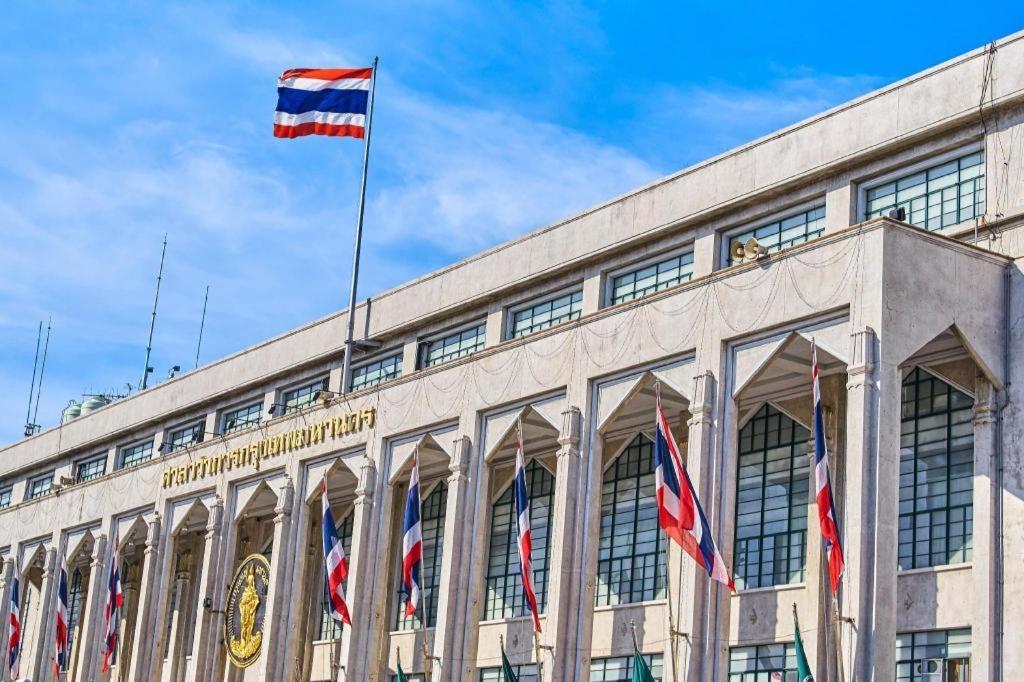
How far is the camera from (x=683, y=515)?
3133 cm

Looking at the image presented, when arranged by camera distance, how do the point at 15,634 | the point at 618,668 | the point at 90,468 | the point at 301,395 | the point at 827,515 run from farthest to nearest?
the point at 90,468 → the point at 15,634 → the point at 301,395 → the point at 618,668 → the point at 827,515

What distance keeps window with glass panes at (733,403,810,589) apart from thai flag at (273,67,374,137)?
17944mm

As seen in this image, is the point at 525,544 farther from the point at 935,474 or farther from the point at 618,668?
the point at 935,474

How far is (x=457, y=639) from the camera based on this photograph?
39.1 metres

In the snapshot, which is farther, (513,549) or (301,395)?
(301,395)

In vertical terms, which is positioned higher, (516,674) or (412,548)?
(412,548)

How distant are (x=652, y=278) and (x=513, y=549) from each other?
8163 millimetres

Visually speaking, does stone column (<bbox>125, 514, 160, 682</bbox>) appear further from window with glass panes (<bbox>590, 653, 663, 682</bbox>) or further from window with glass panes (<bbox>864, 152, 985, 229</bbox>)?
window with glass panes (<bbox>864, 152, 985, 229</bbox>)

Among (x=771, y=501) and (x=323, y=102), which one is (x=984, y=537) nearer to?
(x=771, y=501)

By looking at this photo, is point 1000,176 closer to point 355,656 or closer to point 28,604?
point 355,656

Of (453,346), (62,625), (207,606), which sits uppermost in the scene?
(453,346)

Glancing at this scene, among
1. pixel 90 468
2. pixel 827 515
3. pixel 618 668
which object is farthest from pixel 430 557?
pixel 90 468

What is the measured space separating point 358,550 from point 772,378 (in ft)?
43.7

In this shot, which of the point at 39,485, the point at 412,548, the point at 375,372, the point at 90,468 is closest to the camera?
the point at 412,548
